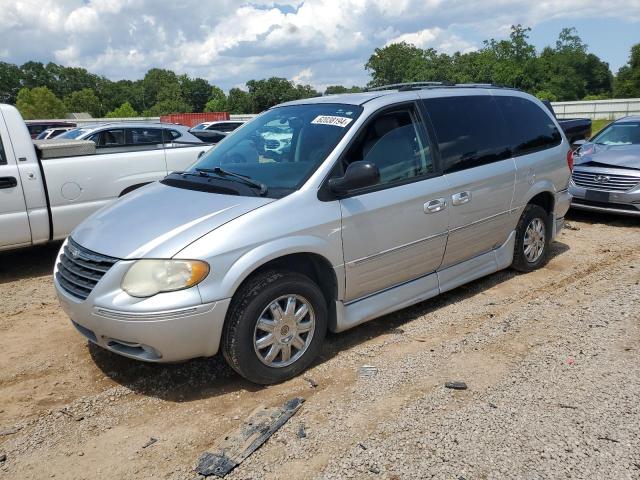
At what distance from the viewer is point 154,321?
10.7 feet

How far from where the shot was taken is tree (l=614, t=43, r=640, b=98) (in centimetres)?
7762

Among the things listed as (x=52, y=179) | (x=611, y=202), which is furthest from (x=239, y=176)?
(x=611, y=202)

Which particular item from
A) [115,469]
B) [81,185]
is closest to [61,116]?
[81,185]

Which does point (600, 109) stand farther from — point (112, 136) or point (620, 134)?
point (112, 136)

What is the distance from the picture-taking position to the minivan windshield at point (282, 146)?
3996mm

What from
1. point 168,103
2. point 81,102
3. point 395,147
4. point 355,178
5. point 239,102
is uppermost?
point 81,102

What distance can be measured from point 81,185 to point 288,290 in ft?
13.0

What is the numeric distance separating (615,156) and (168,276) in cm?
769

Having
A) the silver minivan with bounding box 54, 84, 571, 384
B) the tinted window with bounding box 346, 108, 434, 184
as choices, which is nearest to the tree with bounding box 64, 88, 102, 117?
the silver minivan with bounding box 54, 84, 571, 384

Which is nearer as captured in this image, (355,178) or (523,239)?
(355,178)

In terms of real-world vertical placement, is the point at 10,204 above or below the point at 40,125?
below

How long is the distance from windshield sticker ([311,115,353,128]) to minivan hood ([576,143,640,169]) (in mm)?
5923

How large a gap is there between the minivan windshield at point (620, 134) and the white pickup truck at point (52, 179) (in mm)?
7469

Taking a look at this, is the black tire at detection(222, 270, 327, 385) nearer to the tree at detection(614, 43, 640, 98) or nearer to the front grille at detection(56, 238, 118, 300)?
the front grille at detection(56, 238, 118, 300)
